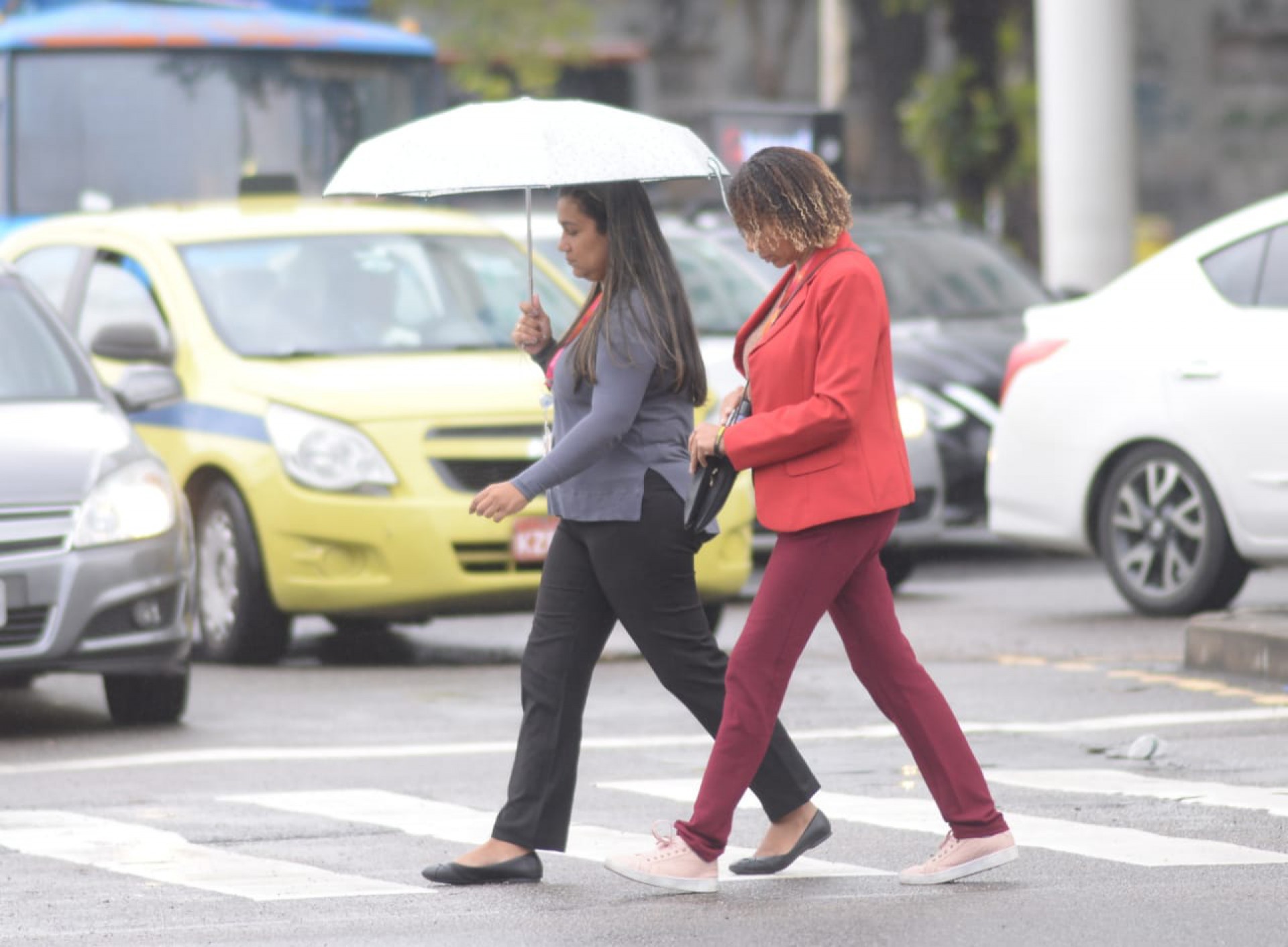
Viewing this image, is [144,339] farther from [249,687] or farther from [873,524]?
[873,524]

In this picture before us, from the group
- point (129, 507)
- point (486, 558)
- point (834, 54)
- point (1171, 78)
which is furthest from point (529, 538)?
point (1171, 78)

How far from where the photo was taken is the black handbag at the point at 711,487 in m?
6.34

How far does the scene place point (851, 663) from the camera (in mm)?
6375

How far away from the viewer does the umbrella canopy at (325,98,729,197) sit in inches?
258

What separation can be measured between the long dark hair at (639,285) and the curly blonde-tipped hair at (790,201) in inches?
11.6

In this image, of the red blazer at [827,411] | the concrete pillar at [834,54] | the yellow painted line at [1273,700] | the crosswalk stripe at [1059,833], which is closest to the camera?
the red blazer at [827,411]

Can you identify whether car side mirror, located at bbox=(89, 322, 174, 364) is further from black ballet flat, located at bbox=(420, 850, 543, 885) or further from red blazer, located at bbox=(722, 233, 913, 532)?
red blazer, located at bbox=(722, 233, 913, 532)

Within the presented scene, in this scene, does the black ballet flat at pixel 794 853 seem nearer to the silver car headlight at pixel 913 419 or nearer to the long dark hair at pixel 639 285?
the long dark hair at pixel 639 285

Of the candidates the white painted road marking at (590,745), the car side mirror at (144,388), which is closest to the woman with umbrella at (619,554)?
the white painted road marking at (590,745)

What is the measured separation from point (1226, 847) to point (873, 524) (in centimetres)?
121

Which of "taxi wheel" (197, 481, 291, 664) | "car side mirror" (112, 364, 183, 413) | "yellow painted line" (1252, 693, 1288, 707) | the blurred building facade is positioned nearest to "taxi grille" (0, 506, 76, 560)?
"car side mirror" (112, 364, 183, 413)

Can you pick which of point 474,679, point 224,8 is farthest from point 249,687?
point 224,8

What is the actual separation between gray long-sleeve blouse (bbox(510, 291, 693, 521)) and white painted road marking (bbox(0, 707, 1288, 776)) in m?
2.41

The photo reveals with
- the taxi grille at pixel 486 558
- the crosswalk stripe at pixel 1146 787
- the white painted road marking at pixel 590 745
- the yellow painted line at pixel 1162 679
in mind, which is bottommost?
the yellow painted line at pixel 1162 679
